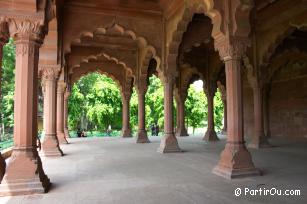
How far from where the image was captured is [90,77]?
3606 centimetres

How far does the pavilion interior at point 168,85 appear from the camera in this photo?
17.5 ft

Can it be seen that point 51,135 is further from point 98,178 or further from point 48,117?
point 98,178

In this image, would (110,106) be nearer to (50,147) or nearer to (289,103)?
(289,103)

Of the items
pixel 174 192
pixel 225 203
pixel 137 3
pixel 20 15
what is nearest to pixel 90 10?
pixel 137 3

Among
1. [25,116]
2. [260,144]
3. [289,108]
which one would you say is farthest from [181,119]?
[25,116]

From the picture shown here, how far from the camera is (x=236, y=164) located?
21.0ft

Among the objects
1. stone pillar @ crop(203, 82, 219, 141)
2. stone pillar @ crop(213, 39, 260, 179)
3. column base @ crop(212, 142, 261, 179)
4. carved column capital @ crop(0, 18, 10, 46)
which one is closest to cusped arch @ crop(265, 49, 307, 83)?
stone pillar @ crop(203, 82, 219, 141)

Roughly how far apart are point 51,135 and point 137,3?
592 cm

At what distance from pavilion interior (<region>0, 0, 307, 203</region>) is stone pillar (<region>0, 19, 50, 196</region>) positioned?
2 cm

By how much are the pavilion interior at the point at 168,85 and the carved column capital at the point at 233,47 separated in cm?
2

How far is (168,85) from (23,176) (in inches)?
266

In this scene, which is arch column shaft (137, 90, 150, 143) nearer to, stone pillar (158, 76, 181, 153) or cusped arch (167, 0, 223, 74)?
stone pillar (158, 76, 181, 153)

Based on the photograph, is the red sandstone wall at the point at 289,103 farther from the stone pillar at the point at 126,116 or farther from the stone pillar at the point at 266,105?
the stone pillar at the point at 126,116

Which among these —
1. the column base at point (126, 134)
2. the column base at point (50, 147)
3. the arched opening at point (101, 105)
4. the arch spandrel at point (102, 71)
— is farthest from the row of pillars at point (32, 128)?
the arched opening at point (101, 105)
